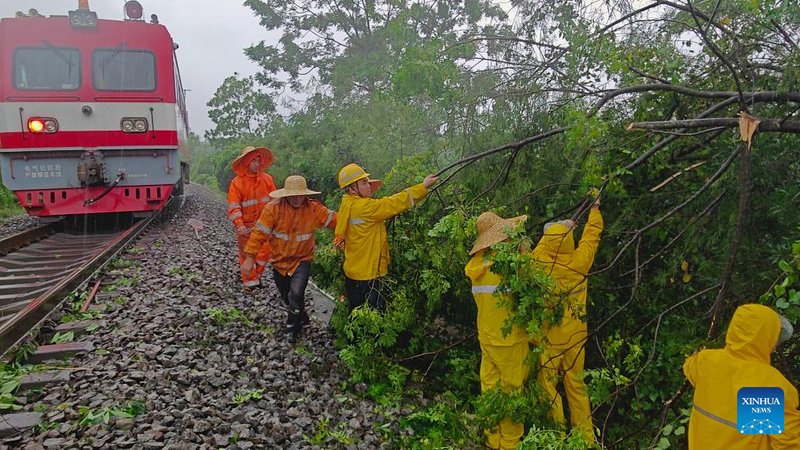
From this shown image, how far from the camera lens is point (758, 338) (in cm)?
246

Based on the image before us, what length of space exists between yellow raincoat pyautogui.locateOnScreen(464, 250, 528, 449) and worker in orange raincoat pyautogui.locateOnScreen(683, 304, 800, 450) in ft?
4.71

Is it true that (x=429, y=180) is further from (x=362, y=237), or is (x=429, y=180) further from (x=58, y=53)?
(x=58, y=53)

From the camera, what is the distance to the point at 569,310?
Result: 415cm

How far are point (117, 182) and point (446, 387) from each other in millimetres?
6967

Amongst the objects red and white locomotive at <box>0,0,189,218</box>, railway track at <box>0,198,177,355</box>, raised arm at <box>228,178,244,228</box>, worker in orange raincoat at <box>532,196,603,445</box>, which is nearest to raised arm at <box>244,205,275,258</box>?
raised arm at <box>228,178,244,228</box>

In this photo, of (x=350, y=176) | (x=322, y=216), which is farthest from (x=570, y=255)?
(x=322, y=216)

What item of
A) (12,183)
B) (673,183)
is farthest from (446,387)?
(12,183)

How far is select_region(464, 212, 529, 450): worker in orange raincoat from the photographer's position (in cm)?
397

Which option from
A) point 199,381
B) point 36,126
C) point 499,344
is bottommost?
point 199,381

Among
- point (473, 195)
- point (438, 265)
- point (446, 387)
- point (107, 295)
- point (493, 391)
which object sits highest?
point (473, 195)

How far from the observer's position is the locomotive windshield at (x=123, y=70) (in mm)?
9102

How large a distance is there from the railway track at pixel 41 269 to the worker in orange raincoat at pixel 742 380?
486cm

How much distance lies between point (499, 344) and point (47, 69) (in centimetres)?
916

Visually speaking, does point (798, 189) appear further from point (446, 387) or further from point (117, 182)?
point (117, 182)
